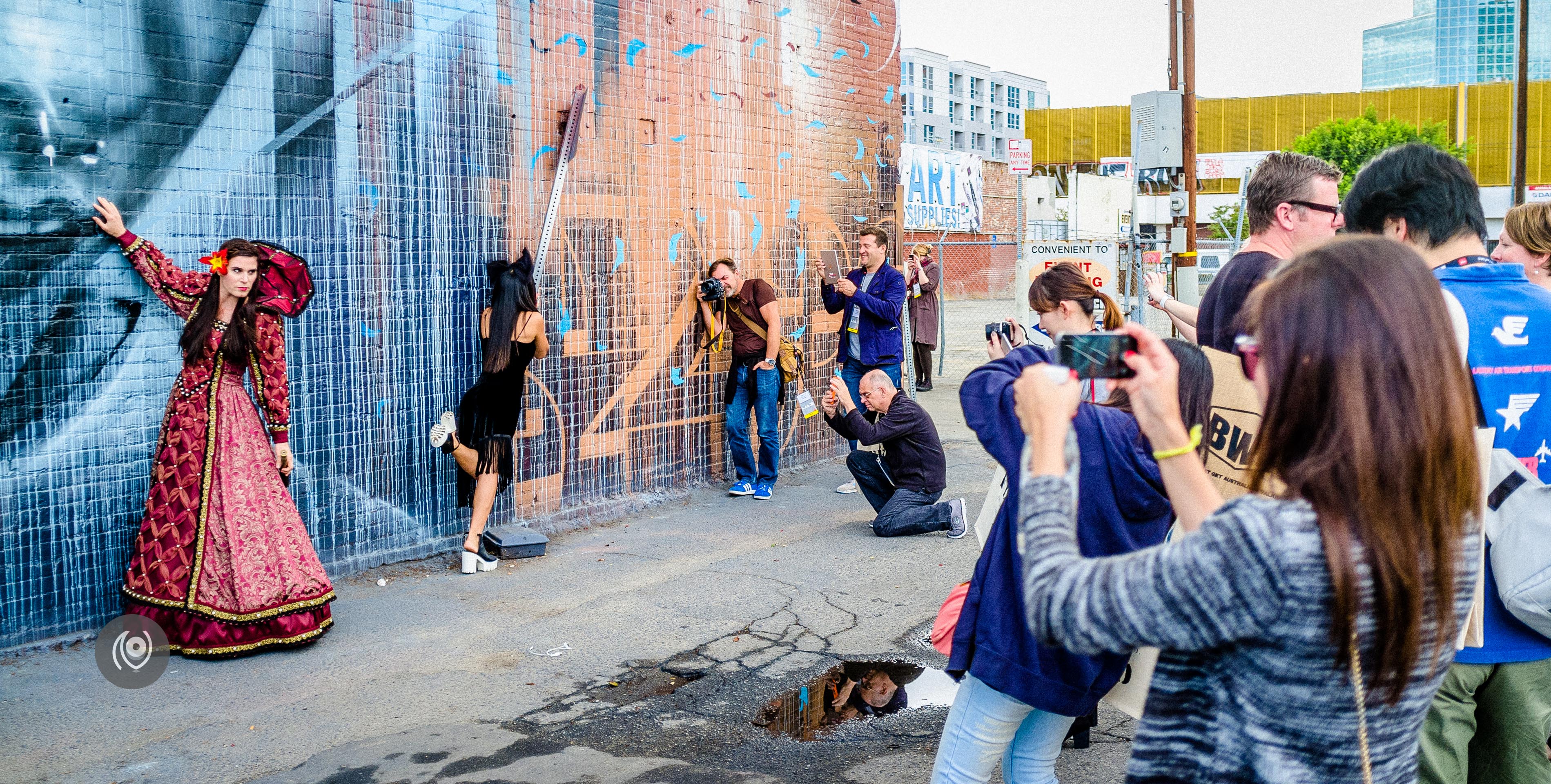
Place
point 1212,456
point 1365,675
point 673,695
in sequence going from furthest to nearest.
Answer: point 673,695
point 1212,456
point 1365,675

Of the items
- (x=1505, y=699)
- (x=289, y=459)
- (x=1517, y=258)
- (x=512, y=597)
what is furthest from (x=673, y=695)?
(x=1517, y=258)

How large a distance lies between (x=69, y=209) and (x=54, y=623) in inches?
71.3

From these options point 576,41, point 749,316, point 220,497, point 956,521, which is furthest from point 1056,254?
point 220,497

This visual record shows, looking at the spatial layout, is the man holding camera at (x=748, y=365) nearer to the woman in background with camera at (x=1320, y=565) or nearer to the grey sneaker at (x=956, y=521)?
the grey sneaker at (x=956, y=521)

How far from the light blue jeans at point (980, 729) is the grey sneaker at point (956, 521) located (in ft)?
15.5

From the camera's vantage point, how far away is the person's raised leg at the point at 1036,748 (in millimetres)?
3053

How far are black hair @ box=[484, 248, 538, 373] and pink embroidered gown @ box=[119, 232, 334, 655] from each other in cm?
154

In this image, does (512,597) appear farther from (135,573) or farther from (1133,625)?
(1133,625)

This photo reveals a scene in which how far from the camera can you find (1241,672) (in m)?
1.70

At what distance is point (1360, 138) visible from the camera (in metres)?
51.3

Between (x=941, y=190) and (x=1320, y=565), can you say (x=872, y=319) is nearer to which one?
(x=1320, y=565)

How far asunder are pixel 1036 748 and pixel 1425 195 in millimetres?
1619

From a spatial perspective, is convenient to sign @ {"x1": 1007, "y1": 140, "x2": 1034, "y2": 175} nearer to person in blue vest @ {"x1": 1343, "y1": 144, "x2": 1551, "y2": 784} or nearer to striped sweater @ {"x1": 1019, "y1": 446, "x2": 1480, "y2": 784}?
person in blue vest @ {"x1": 1343, "y1": 144, "x2": 1551, "y2": 784}

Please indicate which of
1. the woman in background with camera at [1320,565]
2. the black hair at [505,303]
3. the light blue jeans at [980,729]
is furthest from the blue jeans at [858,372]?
the woman in background with camera at [1320,565]
